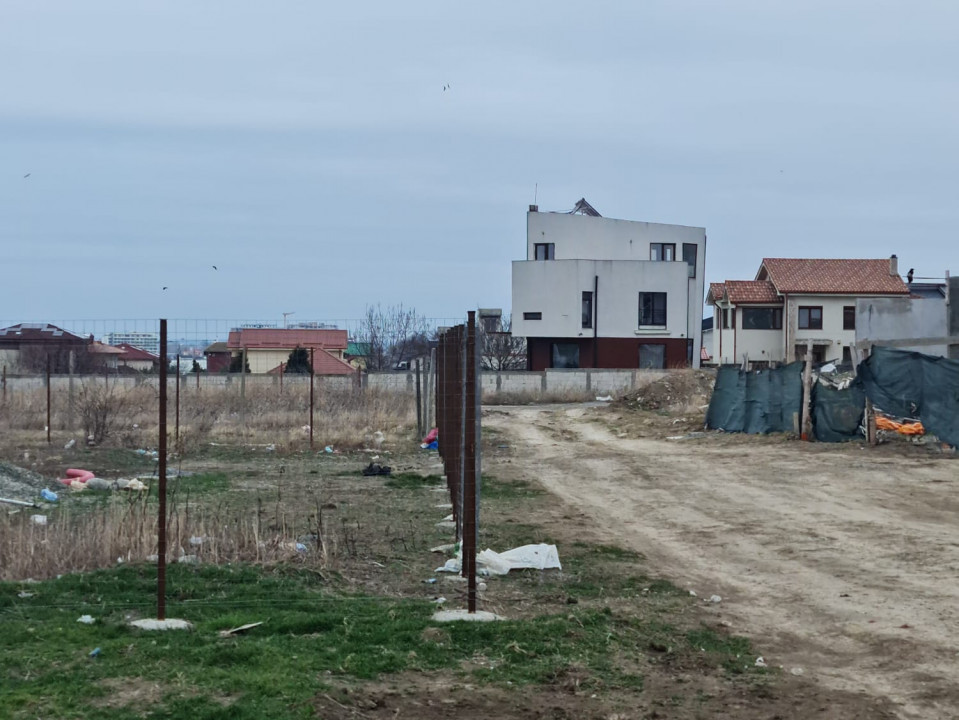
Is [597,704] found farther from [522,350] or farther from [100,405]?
[522,350]

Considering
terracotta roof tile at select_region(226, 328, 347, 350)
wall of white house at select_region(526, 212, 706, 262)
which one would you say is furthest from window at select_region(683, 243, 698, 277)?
terracotta roof tile at select_region(226, 328, 347, 350)

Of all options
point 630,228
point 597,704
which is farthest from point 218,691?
point 630,228

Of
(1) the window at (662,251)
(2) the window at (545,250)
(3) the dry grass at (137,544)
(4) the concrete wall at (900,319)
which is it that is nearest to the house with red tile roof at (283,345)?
(2) the window at (545,250)

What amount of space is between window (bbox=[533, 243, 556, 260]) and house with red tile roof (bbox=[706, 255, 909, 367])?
34.0 feet

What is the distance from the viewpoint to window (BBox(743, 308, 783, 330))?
65875 millimetres

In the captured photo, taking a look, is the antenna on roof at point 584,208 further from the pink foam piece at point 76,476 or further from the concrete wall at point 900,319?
the pink foam piece at point 76,476

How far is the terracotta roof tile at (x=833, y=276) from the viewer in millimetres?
64812

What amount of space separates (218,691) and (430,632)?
1685 millimetres

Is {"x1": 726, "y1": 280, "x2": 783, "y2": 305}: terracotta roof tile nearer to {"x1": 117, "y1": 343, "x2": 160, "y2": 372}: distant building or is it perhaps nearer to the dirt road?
{"x1": 117, "y1": 343, "x2": 160, "y2": 372}: distant building

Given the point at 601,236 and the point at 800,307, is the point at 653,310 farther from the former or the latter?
the point at 800,307

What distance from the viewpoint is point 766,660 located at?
279 inches

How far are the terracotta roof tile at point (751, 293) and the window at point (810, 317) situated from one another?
4.80ft

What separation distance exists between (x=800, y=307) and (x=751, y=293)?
2.87m

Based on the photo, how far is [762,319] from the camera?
217ft
